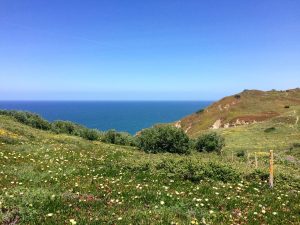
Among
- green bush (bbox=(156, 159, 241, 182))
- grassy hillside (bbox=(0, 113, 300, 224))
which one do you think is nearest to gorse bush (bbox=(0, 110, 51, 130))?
grassy hillside (bbox=(0, 113, 300, 224))

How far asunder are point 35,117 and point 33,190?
50.3 metres

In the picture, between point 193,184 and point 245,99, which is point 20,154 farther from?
point 245,99

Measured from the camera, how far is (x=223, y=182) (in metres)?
16.8

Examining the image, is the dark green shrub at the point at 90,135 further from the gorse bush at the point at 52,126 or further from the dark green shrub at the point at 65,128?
the dark green shrub at the point at 65,128

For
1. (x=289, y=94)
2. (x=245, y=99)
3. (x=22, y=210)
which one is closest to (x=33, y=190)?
(x=22, y=210)

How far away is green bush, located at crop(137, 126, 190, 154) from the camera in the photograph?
4131 cm

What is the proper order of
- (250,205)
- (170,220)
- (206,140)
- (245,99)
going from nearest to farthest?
(170,220), (250,205), (206,140), (245,99)

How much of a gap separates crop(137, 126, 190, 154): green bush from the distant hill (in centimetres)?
6261

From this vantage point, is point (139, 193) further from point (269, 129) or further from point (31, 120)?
point (269, 129)

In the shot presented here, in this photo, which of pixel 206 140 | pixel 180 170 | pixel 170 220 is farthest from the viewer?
pixel 206 140

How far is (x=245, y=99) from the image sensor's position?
5344 inches

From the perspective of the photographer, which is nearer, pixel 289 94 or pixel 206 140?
pixel 206 140

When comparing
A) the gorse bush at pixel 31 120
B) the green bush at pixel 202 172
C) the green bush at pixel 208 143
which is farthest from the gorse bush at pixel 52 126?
the green bush at pixel 202 172

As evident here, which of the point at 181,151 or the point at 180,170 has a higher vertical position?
the point at 180,170
